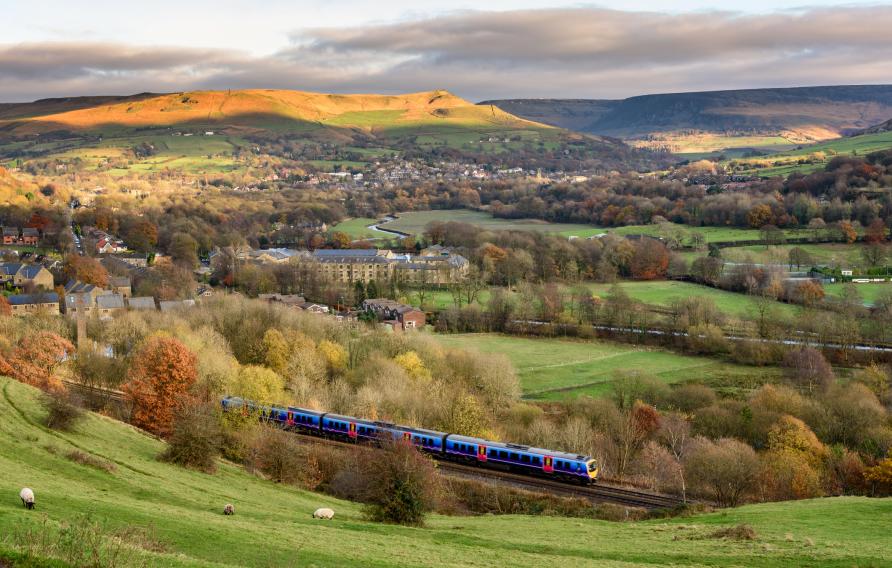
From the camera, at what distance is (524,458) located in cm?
3644

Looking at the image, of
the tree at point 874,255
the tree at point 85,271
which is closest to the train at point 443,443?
the tree at point 85,271

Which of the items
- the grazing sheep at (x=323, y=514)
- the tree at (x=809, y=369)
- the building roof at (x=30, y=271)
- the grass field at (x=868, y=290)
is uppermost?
the grazing sheep at (x=323, y=514)

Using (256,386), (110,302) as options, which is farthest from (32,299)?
(256,386)

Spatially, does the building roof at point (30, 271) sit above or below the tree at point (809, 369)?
above

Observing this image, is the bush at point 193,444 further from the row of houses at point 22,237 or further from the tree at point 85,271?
the row of houses at point 22,237

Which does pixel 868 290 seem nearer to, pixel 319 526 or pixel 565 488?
pixel 565 488

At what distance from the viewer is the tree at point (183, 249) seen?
111 meters

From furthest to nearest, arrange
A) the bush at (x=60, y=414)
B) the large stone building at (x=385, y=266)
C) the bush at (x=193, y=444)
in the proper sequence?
the large stone building at (x=385, y=266)
the bush at (x=60, y=414)
the bush at (x=193, y=444)

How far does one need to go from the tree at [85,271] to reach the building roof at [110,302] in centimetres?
882

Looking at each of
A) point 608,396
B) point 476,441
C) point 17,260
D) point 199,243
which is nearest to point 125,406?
point 476,441

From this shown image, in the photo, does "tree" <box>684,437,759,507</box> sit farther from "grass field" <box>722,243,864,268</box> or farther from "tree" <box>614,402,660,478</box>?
"grass field" <box>722,243,864,268</box>

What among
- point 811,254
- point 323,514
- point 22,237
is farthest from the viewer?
point 22,237

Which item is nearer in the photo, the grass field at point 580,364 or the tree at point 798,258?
the grass field at point 580,364

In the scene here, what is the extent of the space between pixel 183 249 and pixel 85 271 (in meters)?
27.5
